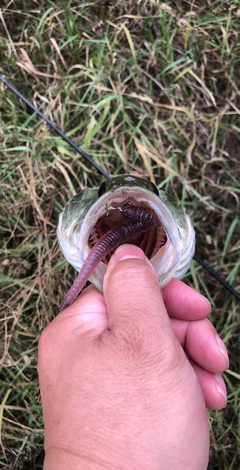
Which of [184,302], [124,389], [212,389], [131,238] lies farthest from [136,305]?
[212,389]

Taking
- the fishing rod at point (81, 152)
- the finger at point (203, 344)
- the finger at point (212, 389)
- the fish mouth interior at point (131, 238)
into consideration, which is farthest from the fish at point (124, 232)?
the fishing rod at point (81, 152)

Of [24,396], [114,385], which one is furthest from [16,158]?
[114,385]

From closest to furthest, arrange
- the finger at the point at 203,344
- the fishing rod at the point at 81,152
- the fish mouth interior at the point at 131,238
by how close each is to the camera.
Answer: the fish mouth interior at the point at 131,238 → the finger at the point at 203,344 → the fishing rod at the point at 81,152

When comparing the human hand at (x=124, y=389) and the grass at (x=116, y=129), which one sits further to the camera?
the grass at (x=116, y=129)

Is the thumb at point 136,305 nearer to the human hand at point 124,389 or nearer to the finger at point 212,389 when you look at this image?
the human hand at point 124,389

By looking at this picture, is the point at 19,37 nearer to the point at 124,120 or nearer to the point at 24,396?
the point at 124,120

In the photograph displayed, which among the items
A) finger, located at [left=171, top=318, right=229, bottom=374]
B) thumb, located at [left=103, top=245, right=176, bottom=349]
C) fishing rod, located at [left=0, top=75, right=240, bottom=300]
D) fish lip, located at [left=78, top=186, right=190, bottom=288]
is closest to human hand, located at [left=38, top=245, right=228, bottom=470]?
thumb, located at [left=103, top=245, right=176, bottom=349]
